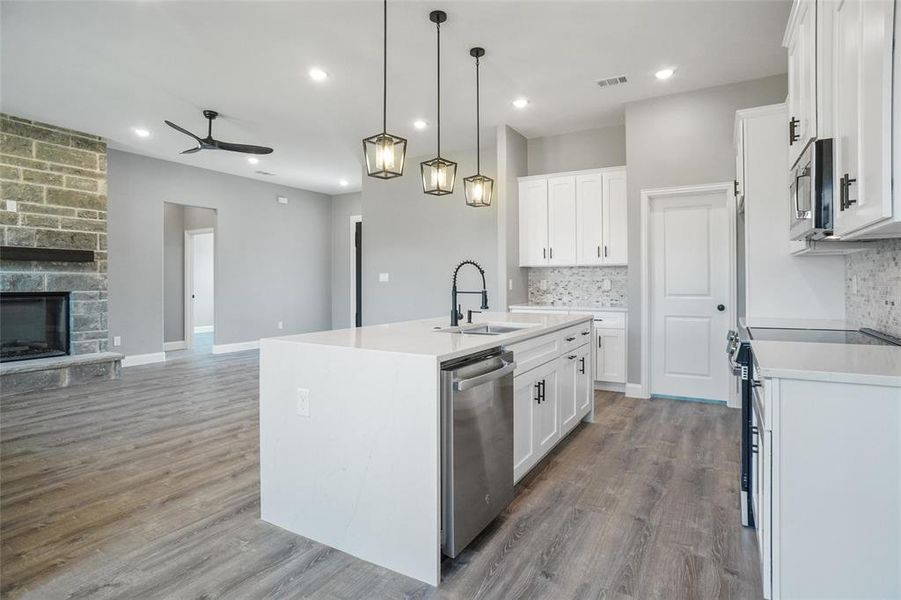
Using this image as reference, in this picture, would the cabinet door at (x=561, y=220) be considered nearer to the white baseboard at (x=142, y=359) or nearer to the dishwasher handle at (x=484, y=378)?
the dishwasher handle at (x=484, y=378)

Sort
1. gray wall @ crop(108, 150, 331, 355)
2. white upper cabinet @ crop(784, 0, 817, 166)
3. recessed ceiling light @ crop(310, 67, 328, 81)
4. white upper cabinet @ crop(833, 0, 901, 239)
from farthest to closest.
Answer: gray wall @ crop(108, 150, 331, 355)
recessed ceiling light @ crop(310, 67, 328, 81)
white upper cabinet @ crop(784, 0, 817, 166)
white upper cabinet @ crop(833, 0, 901, 239)

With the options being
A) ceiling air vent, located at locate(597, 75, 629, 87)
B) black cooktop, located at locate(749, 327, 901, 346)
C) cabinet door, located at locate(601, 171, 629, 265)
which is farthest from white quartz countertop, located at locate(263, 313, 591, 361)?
Result: ceiling air vent, located at locate(597, 75, 629, 87)

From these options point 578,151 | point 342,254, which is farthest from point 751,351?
point 342,254

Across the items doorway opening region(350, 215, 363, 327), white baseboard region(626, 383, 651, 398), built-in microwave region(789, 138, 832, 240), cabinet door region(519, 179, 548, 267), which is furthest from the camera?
doorway opening region(350, 215, 363, 327)

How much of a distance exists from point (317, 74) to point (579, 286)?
11.7ft

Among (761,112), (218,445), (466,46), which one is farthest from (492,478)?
(466,46)

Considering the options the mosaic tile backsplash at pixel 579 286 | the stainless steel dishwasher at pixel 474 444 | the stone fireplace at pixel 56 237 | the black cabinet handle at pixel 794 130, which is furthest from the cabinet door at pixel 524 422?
the stone fireplace at pixel 56 237

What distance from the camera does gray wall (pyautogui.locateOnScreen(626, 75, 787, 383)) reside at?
4367 millimetres

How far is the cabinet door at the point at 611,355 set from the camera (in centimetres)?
489

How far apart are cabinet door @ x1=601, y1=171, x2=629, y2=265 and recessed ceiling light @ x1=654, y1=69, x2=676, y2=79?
1047mm

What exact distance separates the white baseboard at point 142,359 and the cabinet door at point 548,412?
6003mm

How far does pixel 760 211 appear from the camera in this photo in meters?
3.13

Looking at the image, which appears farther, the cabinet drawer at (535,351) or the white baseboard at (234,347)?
the white baseboard at (234,347)

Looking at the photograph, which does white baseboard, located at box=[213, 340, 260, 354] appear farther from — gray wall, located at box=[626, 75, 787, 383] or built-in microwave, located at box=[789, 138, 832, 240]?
built-in microwave, located at box=[789, 138, 832, 240]
